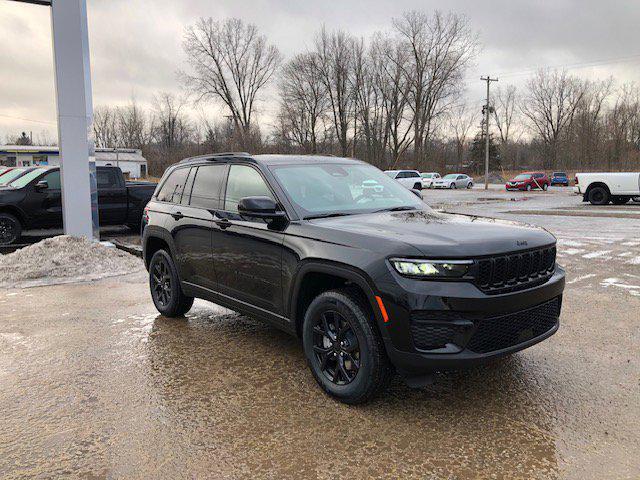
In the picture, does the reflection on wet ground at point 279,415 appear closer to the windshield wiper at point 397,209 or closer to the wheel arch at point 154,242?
the wheel arch at point 154,242

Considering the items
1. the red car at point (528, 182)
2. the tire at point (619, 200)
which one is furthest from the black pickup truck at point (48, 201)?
the red car at point (528, 182)

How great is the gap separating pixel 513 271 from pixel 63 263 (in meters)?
7.67

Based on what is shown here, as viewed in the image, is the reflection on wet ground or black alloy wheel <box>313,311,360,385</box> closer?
the reflection on wet ground

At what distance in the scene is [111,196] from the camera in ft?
43.5

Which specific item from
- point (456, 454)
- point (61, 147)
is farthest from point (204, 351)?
point (61, 147)

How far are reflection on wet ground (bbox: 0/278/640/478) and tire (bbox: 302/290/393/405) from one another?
0.16 meters

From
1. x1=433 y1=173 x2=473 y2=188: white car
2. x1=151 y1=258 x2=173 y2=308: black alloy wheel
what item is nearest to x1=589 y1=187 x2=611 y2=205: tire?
x1=151 y1=258 x2=173 y2=308: black alloy wheel

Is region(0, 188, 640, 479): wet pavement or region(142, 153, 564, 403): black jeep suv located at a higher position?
region(142, 153, 564, 403): black jeep suv

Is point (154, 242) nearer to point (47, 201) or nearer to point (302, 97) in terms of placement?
point (47, 201)

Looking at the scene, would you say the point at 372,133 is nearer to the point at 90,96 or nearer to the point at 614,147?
the point at 614,147

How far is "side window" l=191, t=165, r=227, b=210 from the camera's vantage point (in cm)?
493

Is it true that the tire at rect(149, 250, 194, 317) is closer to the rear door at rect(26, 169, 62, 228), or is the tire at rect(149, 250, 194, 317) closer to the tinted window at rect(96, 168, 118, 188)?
the rear door at rect(26, 169, 62, 228)

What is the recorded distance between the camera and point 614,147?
68062 mm

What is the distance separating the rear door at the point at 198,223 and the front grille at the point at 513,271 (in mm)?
2590
